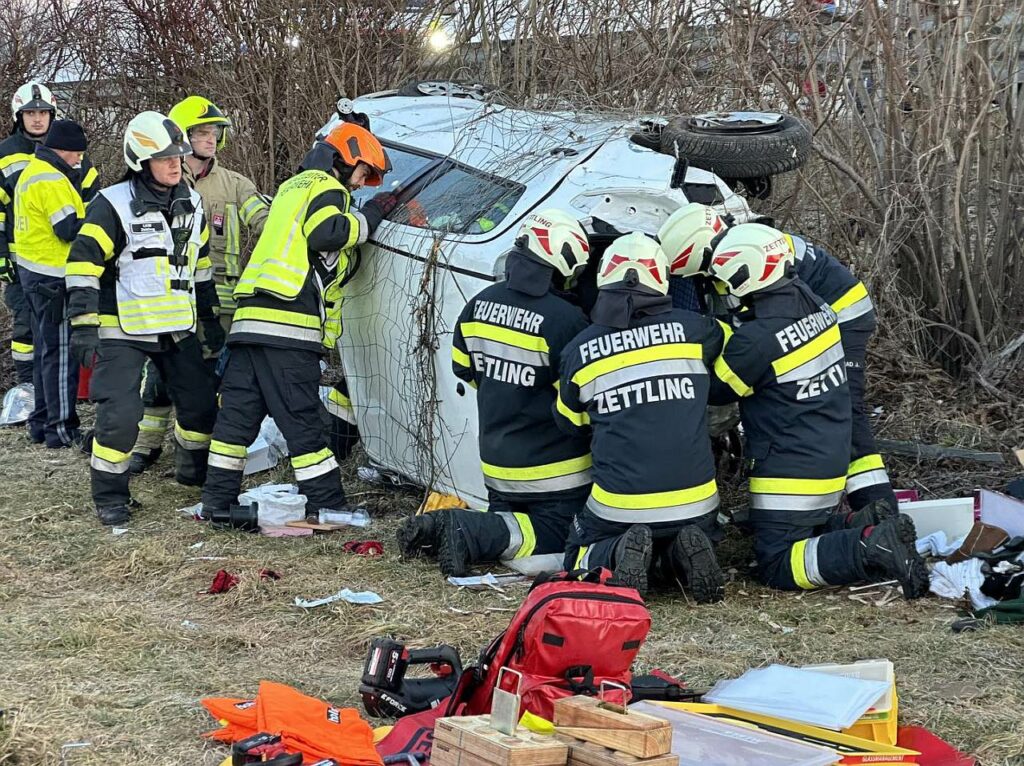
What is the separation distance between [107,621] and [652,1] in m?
5.20

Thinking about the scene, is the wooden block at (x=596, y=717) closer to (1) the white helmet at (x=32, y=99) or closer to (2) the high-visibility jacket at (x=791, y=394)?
(2) the high-visibility jacket at (x=791, y=394)

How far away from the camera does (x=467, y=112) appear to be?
736 centimetres

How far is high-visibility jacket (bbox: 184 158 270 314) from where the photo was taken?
23.7 feet

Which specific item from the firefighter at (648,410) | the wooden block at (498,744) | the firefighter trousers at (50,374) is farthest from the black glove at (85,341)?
the wooden block at (498,744)

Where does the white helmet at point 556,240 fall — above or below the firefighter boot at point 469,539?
above

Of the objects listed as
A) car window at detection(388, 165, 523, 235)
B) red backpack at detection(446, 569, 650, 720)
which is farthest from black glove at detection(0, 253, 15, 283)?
red backpack at detection(446, 569, 650, 720)

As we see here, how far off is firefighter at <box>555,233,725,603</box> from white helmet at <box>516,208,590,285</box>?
0.30 m

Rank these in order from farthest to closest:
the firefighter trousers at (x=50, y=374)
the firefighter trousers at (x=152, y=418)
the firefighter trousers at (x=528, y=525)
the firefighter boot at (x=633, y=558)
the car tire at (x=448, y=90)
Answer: the firefighter trousers at (x=50, y=374) < the car tire at (x=448, y=90) < the firefighter trousers at (x=152, y=418) < the firefighter trousers at (x=528, y=525) < the firefighter boot at (x=633, y=558)

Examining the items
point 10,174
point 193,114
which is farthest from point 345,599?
point 10,174

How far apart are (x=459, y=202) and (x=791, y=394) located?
2060 millimetres

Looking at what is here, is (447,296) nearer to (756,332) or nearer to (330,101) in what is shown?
(756,332)

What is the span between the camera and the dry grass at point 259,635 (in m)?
3.99

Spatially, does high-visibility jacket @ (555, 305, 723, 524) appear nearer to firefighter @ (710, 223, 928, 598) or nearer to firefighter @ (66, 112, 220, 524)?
firefighter @ (710, 223, 928, 598)

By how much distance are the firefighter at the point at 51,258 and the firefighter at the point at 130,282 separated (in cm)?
123
